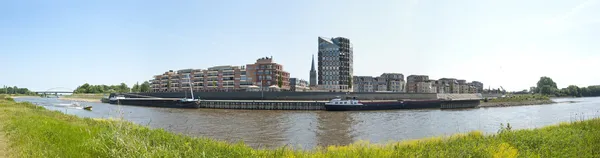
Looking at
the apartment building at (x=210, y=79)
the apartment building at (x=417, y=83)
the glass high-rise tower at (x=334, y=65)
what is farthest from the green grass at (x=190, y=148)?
the apartment building at (x=417, y=83)

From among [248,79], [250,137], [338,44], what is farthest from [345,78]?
[250,137]

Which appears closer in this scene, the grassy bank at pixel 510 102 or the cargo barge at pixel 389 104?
the cargo barge at pixel 389 104

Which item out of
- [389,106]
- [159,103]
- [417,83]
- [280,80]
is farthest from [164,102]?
[417,83]

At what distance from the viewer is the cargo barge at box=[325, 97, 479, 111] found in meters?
75.2

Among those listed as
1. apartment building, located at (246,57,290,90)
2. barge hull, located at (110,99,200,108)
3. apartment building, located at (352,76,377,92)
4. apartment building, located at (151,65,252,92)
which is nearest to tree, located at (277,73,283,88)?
apartment building, located at (246,57,290,90)

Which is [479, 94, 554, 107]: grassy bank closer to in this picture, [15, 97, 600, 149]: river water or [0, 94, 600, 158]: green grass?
[15, 97, 600, 149]: river water

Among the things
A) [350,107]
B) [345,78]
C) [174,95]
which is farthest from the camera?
[345,78]

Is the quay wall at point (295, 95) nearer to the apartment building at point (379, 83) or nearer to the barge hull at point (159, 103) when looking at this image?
the barge hull at point (159, 103)

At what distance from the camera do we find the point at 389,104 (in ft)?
267

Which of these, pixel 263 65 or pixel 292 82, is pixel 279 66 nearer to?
pixel 263 65

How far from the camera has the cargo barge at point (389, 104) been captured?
7525 cm

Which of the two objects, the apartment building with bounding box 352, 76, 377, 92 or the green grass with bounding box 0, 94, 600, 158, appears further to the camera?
the apartment building with bounding box 352, 76, 377, 92

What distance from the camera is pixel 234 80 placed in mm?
132875

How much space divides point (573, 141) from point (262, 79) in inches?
4344
